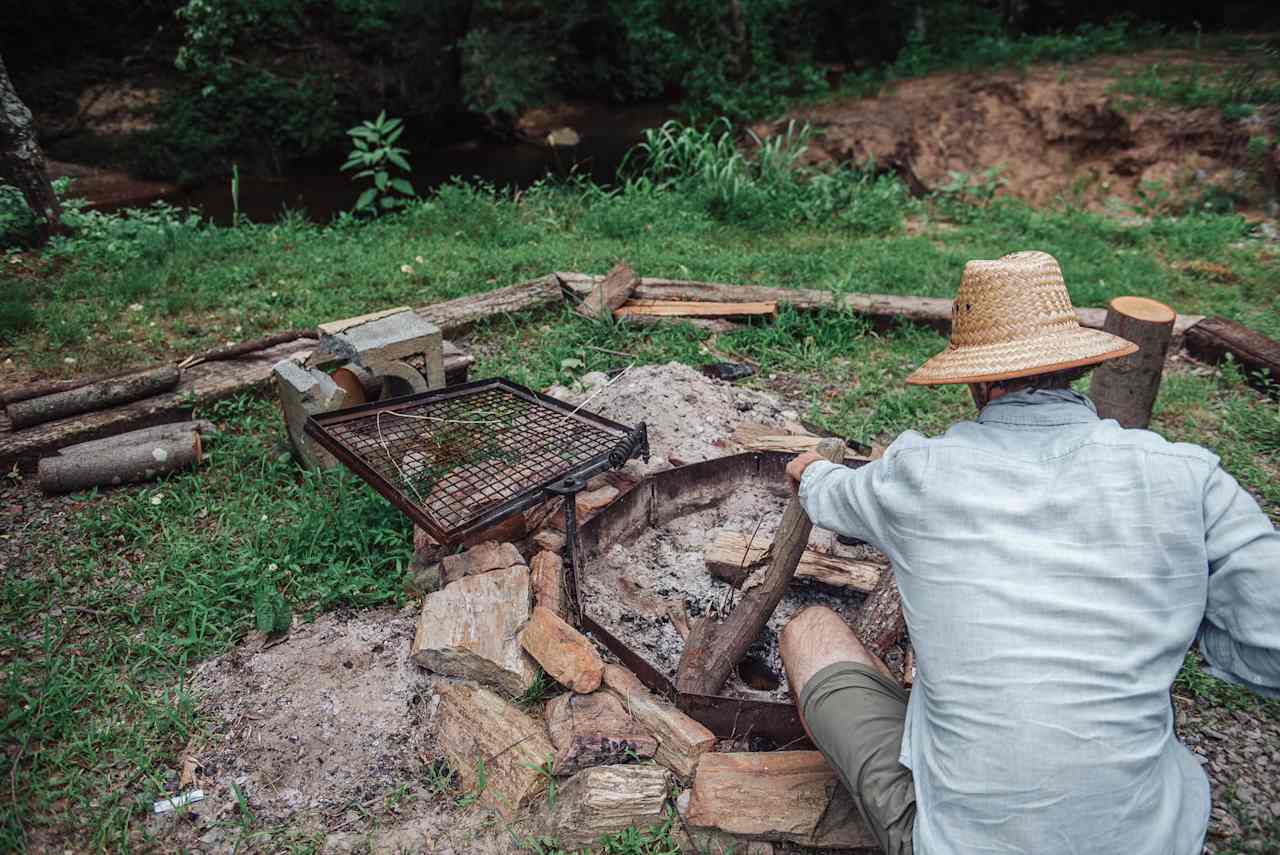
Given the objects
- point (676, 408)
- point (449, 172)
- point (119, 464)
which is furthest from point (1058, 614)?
point (449, 172)

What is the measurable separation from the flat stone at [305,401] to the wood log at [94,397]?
29.7 inches

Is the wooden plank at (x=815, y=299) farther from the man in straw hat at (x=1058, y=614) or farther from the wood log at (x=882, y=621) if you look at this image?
the man in straw hat at (x=1058, y=614)

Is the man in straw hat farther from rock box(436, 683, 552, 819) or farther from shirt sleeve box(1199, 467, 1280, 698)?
rock box(436, 683, 552, 819)

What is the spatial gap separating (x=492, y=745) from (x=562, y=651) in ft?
1.09

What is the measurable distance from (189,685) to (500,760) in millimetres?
1085

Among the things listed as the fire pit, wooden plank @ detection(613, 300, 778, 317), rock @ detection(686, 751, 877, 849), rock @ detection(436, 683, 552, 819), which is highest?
wooden plank @ detection(613, 300, 778, 317)

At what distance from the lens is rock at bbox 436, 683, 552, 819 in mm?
2330

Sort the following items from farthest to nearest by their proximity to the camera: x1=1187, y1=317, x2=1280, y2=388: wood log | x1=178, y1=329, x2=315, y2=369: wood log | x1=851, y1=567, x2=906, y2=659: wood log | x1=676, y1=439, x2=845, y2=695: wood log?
x1=1187, y1=317, x2=1280, y2=388: wood log < x1=178, y1=329, x2=315, y2=369: wood log < x1=851, y1=567, x2=906, y2=659: wood log < x1=676, y1=439, x2=845, y2=695: wood log

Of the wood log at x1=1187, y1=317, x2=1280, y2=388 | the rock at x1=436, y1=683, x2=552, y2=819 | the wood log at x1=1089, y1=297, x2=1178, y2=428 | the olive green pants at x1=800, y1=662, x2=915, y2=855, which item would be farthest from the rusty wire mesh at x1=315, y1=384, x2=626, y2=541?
the wood log at x1=1187, y1=317, x2=1280, y2=388

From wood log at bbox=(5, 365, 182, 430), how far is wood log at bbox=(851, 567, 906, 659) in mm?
3464

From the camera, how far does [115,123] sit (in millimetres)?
11875

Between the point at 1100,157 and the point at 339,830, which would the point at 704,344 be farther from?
the point at 1100,157

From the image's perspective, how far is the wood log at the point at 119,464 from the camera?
3561 millimetres

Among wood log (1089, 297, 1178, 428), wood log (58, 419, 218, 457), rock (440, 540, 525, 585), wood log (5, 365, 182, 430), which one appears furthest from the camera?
wood log (5, 365, 182, 430)
